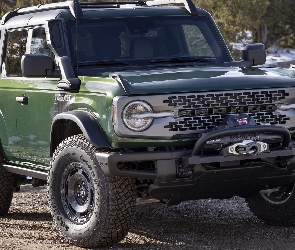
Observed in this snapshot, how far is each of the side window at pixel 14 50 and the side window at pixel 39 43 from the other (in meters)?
0.24

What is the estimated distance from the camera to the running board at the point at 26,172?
7.11 m

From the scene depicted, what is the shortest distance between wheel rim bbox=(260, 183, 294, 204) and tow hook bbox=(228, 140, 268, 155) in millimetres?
1064

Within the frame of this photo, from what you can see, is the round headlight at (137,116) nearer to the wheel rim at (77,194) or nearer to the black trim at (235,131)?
the black trim at (235,131)

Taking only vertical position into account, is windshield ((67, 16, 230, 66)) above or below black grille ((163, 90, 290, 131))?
above

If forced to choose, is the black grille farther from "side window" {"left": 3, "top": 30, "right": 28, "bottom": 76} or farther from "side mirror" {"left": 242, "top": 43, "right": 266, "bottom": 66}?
"side window" {"left": 3, "top": 30, "right": 28, "bottom": 76}

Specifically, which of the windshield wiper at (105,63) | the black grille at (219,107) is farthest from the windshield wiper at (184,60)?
the black grille at (219,107)

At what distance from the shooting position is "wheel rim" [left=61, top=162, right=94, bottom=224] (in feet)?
20.4

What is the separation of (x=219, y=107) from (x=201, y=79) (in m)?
0.24

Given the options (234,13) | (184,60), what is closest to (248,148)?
(184,60)

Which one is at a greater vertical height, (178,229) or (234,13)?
(178,229)

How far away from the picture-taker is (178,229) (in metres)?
7.16

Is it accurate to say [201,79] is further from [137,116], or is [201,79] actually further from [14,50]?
[14,50]

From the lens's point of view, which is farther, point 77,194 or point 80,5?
point 80,5

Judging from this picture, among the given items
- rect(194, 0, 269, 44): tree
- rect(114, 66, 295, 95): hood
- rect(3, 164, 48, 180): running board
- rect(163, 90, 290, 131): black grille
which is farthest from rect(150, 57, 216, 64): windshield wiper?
rect(194, 0, 269, 44): tree
